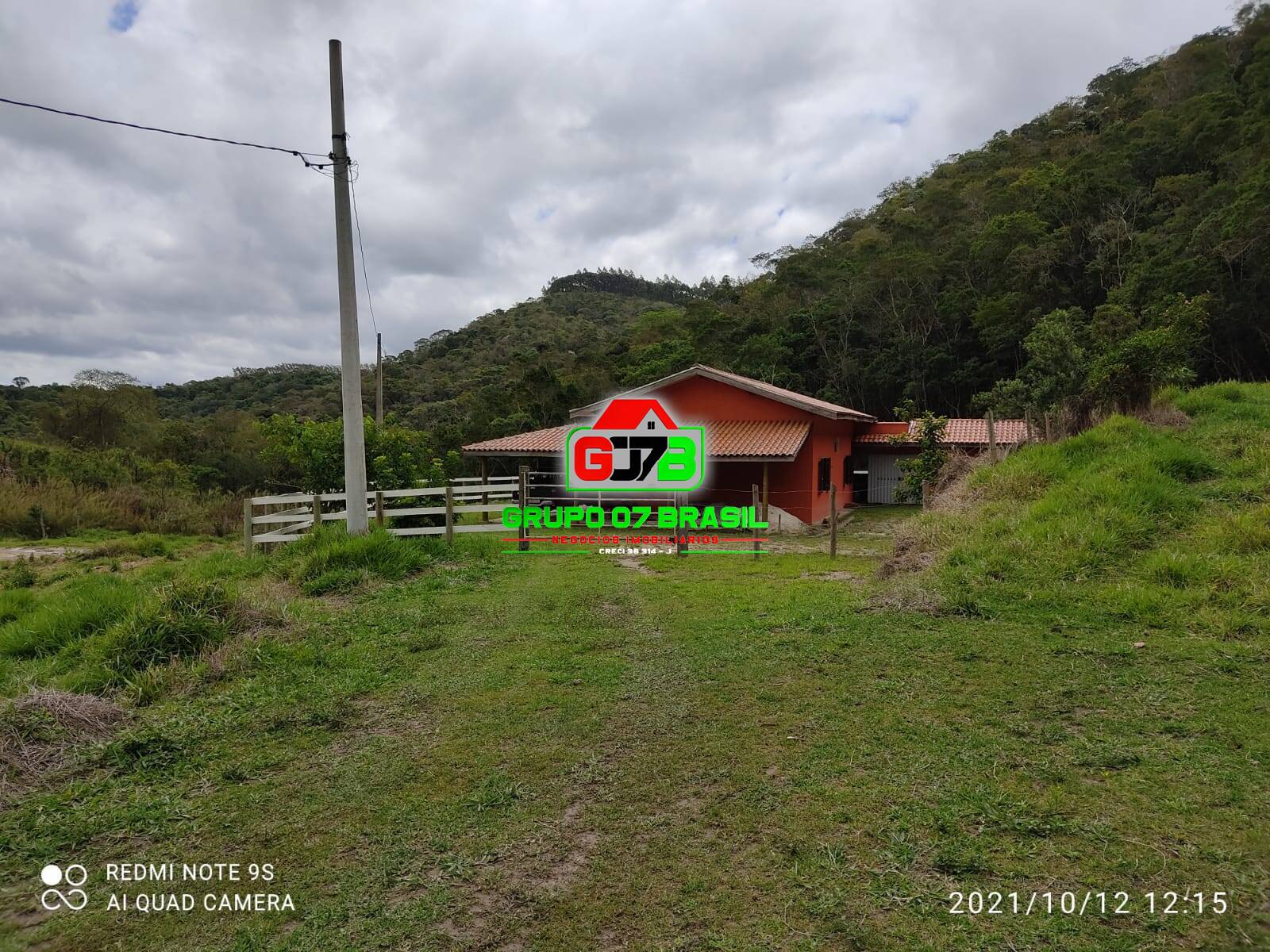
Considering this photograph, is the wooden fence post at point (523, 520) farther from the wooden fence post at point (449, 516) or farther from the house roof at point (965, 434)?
the house roof at point (965, 434)

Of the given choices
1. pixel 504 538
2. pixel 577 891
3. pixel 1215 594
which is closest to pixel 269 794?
pixel 577 891

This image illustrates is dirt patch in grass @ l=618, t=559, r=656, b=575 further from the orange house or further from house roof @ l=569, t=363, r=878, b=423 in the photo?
house roof @ l=569, t=363, r=878, b=423

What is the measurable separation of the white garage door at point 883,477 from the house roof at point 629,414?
8.64 metres

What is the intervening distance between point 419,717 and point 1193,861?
4.06 meters

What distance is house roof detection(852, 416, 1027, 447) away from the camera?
66.4 feet

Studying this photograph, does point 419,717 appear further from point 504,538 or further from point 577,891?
point 504,538

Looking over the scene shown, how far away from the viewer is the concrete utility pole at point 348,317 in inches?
352

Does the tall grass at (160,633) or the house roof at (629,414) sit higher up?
the house roof at (629,414)

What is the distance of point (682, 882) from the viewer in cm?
249

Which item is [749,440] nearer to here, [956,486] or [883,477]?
[956,486]

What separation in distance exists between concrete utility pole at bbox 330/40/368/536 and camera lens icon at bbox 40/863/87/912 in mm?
6546

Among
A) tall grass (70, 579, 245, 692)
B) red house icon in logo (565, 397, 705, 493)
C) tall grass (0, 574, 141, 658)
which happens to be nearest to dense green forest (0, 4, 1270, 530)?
red house icon in logo (565, 397, 705, 493)

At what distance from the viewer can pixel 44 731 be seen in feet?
12.4

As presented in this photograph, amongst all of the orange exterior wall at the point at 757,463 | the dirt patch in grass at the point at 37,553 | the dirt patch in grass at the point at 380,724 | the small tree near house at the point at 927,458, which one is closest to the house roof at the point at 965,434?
the orange exterior wall at the point at 757,463
